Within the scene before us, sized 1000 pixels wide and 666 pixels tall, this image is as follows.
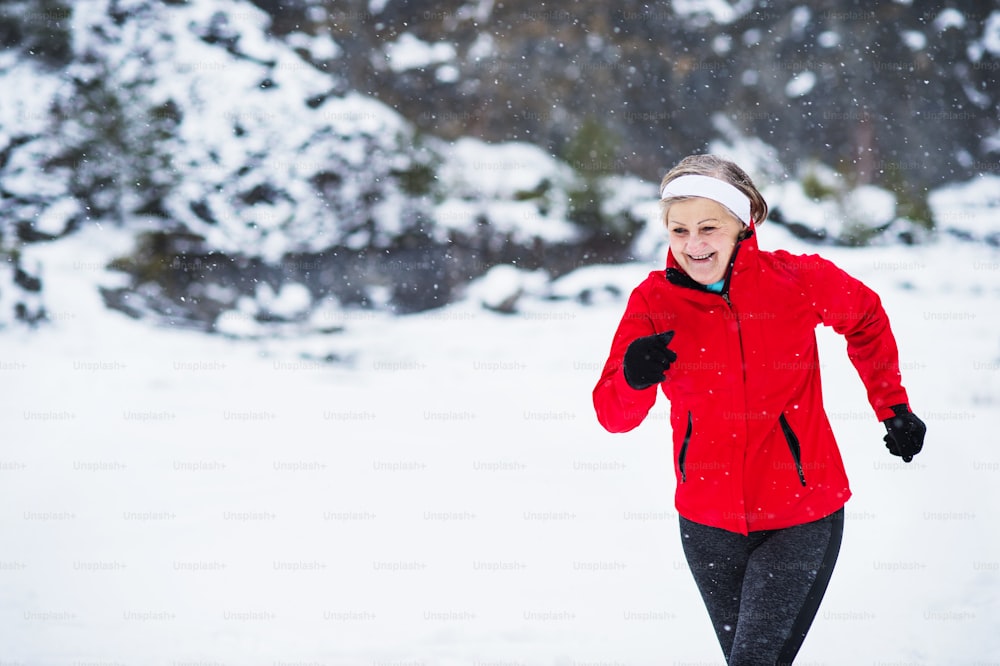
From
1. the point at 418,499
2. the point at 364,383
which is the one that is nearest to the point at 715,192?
the point at 418,499

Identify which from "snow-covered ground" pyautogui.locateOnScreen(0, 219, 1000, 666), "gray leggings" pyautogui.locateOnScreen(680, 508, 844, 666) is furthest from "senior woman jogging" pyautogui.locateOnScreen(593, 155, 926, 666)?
"snow-covered ground" pyautogui.locateOnScreen(0, 219, 1000, 666)

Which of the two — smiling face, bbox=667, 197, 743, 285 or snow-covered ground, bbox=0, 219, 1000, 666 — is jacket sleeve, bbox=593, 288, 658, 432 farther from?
snow-covered ground, bbox=0, 219, 1000, 666

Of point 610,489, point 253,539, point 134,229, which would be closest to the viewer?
point 253,539

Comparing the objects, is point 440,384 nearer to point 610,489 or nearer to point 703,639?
point 610,489

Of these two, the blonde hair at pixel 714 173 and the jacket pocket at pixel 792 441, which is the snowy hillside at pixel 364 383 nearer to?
the jacket pocket at pixel 792 441

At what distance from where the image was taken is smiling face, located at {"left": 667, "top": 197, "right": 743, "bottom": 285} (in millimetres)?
1887

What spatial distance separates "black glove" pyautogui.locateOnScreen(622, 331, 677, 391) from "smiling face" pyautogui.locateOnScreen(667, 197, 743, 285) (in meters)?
0.22

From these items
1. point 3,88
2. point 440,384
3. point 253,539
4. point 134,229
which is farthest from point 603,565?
point 3,88

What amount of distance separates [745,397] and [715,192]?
49 cm

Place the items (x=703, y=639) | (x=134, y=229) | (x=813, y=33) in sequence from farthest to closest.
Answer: (x=813, y=33)
(x=134, y=229)
(x=703, y=639)

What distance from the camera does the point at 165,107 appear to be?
10602mm

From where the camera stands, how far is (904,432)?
1956mm

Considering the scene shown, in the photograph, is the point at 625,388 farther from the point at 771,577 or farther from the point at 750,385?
the point at 771,577

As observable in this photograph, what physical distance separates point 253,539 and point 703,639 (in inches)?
108
